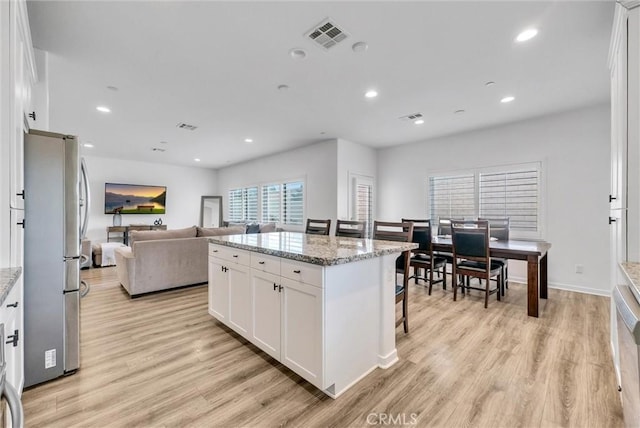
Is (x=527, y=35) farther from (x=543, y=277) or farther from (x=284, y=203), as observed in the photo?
(x=284, y=203)

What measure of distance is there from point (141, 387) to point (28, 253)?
121 centimetres

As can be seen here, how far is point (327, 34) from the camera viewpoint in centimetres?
234

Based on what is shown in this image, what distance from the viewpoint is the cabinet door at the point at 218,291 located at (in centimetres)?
273

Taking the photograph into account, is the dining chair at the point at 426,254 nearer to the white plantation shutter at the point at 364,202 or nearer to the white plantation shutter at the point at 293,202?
the white plantation shutter at the point at 364,202

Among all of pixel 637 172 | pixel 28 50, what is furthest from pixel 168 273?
pixel 637 172

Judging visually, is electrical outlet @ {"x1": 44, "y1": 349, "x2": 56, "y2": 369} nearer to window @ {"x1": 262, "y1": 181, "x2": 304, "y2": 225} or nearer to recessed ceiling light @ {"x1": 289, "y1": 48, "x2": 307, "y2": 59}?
recessed ceiling light @ {"x1": 289, "y1": 48, "x2": 307, "y2": 59}

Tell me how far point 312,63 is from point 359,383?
2.82 m

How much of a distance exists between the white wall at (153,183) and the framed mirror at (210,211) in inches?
6.0

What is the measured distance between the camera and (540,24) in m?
2.21

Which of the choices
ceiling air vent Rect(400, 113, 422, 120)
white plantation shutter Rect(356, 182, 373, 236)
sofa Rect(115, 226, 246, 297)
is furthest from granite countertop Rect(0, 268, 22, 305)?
white plantation shutter Rect(356, 182, 373, 236)

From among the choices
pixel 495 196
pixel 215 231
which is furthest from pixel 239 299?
pixel 495 196

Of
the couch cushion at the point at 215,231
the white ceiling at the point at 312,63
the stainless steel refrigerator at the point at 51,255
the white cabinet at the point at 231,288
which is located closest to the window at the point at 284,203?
the couch cushion at the point at 215,231

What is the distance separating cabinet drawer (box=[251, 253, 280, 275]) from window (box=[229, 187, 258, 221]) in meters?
5.64

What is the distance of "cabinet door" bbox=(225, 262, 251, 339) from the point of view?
2.41 m
